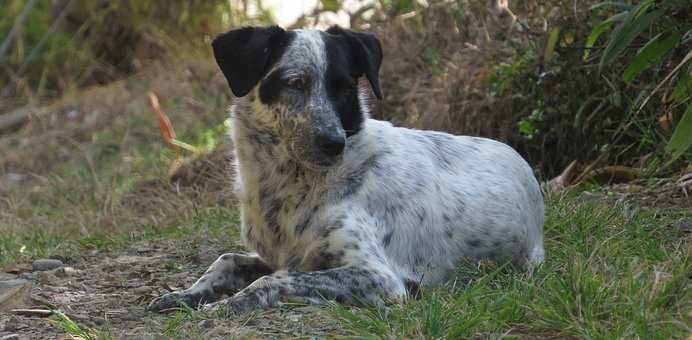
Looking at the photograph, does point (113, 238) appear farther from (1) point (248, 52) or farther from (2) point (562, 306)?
(2) point (562, 306)

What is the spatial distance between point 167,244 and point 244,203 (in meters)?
1.33

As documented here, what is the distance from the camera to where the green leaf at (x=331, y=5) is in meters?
9.59

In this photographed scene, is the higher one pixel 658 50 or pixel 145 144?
pixel 658 50

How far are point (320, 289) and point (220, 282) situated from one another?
664mm

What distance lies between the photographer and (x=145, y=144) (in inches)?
380

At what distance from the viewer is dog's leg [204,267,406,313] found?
380 centimetres

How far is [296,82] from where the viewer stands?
13.8ft

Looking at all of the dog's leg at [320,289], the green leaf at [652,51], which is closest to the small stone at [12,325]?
the dog's leg at [320,289]

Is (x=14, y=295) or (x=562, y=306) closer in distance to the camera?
(x=562, y=306)

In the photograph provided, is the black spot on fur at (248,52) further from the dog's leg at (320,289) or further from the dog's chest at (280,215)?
the dog's leg at (320,289)

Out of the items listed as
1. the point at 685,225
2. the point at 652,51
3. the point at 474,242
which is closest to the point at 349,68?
the point at 474,242

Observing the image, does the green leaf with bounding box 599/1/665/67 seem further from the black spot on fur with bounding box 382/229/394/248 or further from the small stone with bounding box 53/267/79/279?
the small stone with bounding box 53/267/79/279

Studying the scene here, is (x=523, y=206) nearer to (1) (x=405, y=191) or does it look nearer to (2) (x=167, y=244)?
(1) (x=405, y=191)

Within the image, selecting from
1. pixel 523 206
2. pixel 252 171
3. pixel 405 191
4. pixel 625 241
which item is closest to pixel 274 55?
pixel 252 171
